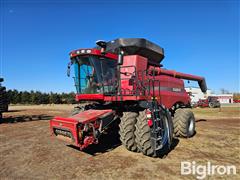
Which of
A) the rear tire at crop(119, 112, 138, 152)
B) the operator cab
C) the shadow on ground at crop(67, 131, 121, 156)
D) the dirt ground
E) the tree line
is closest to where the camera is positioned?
the dirt ground

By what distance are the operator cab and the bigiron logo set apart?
3368mm

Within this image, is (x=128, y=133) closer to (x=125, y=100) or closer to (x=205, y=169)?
(x=125, y=100)

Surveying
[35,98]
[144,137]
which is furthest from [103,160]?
[35,98]

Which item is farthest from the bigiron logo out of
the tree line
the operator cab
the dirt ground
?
the tree line

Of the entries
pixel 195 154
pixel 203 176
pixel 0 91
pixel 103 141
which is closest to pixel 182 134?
pixel 195 154

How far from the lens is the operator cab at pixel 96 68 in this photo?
23.1ft

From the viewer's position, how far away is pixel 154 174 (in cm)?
471

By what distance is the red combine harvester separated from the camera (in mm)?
5879

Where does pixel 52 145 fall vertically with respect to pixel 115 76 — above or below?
below

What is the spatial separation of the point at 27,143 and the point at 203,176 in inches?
252

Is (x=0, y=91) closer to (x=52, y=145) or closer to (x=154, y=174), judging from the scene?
(x=52, y=145)

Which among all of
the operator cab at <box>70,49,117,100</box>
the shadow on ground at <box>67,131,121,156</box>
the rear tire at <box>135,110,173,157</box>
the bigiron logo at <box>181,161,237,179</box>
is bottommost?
the bigiron logo at <box>181,161,237,179</box>

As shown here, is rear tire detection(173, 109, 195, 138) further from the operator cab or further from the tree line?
the tree line

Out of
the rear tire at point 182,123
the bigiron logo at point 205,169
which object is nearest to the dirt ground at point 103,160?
the bigiron logo at point 205,169
